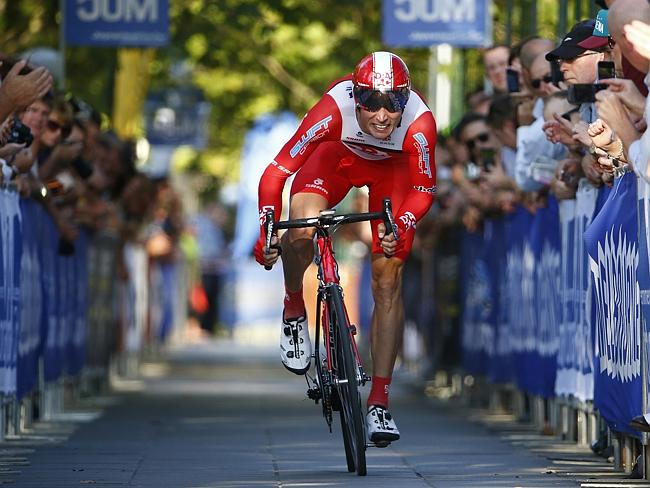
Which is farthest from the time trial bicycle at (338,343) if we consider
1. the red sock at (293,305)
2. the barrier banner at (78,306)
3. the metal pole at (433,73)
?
the metal pole at (433,73)

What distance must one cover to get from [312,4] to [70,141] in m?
10.7

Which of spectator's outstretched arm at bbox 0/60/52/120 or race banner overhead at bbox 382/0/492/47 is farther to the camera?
race banner overhead at bbox 382/0/492/47

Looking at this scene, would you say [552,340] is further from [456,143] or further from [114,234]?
[114,234]

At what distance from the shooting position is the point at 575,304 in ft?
42.0

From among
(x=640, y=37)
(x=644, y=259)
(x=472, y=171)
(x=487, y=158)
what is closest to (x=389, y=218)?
(x=644, y=259)

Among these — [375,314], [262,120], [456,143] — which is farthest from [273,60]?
[375,314]

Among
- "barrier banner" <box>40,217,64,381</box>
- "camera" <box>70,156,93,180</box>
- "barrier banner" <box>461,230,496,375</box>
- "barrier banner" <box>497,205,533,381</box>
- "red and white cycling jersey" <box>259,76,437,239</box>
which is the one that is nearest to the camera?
"red and white cycling jersey" <box>259,76,437,239</box>

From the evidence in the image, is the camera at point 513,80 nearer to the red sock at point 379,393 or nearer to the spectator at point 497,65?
the spectator at point 497,65

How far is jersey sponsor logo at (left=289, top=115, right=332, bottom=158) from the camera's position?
1104cm

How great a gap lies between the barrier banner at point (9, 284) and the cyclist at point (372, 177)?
1.70 meters

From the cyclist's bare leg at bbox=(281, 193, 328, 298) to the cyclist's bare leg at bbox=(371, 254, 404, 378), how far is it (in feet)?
1.26

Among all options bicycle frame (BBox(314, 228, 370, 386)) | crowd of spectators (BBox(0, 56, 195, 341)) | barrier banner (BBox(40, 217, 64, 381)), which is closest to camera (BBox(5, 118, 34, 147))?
crowd of spectators (BBox(0, 56, 195, 341))

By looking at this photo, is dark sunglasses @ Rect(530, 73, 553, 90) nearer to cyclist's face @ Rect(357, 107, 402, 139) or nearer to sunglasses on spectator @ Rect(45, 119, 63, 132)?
cyclist's face @ Rect(357, 107, 402, 139)

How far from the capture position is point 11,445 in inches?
496
